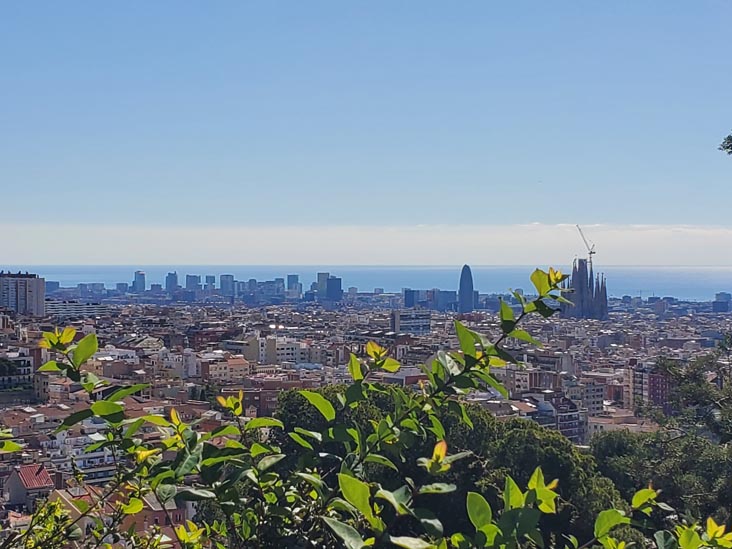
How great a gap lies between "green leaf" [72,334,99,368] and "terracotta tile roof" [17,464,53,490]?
1254cm

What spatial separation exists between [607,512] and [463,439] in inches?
335

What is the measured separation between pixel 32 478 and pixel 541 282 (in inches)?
534

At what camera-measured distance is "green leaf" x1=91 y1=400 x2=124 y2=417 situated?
2.70ft

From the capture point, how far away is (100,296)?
302 feet

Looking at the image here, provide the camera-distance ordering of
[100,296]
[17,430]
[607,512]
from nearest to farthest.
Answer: [607,512]
[17,430]
[100,296]

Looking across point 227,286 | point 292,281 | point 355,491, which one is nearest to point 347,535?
point 355,491

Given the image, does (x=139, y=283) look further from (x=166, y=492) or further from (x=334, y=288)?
(x=166, y=492)

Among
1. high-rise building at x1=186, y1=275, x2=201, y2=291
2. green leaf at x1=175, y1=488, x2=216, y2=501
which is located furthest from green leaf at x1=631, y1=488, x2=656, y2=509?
high-rise building at x1=186, y1=275, x2=201, y2=291

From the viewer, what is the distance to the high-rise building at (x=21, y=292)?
1906 inches

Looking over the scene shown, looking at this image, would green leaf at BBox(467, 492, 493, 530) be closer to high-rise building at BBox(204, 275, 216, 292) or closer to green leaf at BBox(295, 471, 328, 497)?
green leaf at BBox(295, 471, 328, 497)

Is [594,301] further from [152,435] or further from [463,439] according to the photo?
[152,435]

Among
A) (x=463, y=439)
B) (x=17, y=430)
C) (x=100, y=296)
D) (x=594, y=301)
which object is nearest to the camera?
(x=463, y=439)

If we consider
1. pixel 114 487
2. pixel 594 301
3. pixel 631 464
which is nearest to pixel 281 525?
pixel 114 487

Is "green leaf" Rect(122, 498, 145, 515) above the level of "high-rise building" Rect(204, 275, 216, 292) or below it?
above
